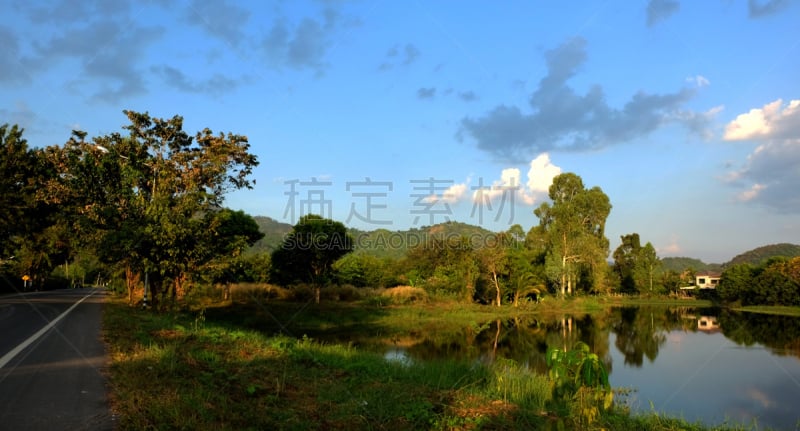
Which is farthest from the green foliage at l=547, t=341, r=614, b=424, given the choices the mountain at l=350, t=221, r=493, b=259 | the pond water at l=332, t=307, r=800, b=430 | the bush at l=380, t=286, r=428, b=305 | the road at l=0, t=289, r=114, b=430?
the mountain at l=350, t=221, r=493, b=259

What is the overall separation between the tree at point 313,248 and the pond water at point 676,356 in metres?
13.3

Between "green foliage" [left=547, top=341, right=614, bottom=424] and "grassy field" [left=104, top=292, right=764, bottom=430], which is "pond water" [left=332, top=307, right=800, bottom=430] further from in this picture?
"green foliage" [left=547, top=341, right=614, bottom=424]

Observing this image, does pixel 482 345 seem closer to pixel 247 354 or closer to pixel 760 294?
pixel 247 354

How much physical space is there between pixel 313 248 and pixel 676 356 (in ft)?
81.3

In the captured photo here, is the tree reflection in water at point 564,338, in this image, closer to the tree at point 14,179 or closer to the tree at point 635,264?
the tree at point 14,179

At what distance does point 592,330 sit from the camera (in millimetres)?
31594

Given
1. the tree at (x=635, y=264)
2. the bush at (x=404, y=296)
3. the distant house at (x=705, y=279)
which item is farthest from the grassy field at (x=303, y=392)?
the distant house at (x=705, y=279)

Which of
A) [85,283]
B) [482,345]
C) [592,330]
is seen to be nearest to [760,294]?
[592,330]

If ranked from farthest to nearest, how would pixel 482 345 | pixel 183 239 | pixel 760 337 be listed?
pixel 760 337 → pixel 482 345 → pixel 183 239

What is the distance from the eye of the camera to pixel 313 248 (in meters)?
37.0

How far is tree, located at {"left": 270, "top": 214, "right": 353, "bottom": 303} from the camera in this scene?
37156 mm

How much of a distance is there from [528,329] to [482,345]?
9702 millimetres

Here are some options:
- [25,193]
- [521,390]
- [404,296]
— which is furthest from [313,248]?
[521,390]

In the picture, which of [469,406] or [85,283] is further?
[85,283]
